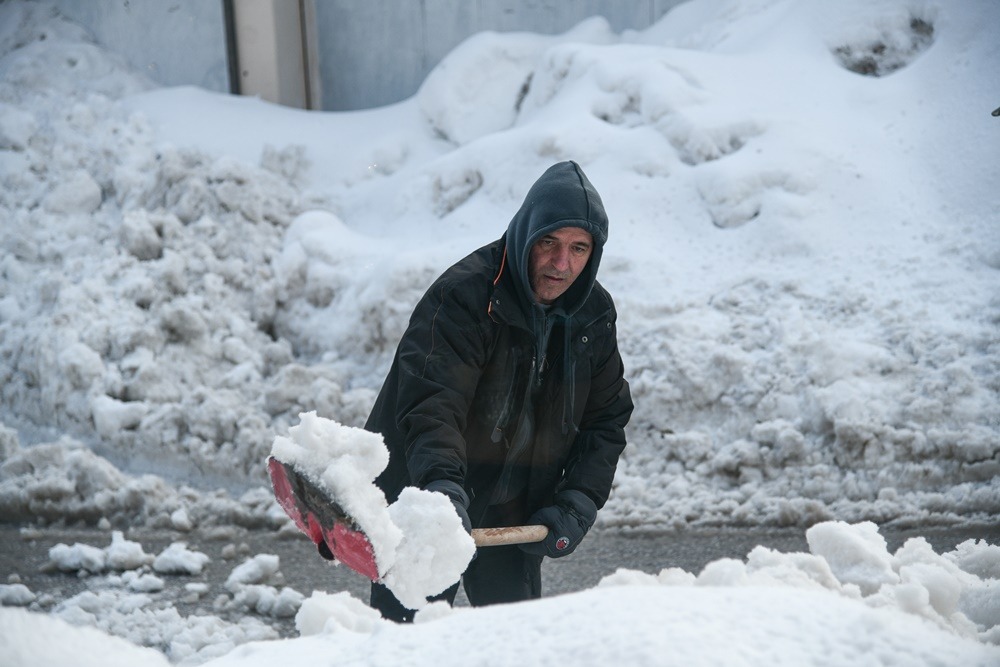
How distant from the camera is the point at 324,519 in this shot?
231cm

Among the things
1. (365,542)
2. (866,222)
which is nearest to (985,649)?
(365,542)

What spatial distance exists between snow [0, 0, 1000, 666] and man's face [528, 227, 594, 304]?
852 mm

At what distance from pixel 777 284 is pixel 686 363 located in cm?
90

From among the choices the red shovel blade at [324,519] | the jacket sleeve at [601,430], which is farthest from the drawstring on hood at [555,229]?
the red shovel blade at [324,519]

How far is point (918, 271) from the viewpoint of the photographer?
232 inches

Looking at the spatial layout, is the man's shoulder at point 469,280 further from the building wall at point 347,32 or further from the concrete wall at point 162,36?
the concrete wall at point 162,36

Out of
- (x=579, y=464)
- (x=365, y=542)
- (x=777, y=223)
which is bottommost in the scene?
(x=777, y=223)

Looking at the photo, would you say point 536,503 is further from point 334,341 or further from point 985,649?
point 334,341

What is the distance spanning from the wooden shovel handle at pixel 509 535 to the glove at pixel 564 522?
0.03m

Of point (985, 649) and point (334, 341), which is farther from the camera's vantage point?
point (334, 341)

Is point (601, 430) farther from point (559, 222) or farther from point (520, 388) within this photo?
point (559, 222)

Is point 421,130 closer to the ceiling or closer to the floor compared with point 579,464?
closer to the floor

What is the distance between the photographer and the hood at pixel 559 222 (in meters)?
2.72

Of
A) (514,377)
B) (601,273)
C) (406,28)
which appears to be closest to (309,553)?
(514,377)
